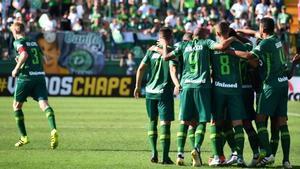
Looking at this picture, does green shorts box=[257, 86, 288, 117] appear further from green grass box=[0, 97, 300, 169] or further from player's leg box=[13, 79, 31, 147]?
player's leg box=[13, 79, 31, 147]

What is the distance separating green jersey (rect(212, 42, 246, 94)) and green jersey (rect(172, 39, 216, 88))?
0.16 m

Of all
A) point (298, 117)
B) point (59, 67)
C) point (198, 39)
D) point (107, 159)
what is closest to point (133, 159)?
point (107, 159)

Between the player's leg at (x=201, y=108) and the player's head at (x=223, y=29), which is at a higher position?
the player's head at (x=223, y=29)

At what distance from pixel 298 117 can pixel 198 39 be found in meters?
12.1

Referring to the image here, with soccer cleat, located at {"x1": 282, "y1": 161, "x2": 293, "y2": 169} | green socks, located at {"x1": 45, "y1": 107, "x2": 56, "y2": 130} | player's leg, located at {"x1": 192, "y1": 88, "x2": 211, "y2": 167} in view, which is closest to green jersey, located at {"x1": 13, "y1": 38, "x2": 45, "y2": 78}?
green socks, located at {"x1": 45, "y1": 107, "x2": 56, "y2": 130}

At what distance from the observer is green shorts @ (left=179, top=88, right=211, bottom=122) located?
1423 cm

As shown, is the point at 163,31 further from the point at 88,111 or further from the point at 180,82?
the point at 88,111

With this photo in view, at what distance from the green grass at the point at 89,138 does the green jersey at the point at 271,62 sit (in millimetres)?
1575

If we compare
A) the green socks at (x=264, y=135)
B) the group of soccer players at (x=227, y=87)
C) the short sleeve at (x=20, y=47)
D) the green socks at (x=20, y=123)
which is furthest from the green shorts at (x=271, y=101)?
the green socks at (x=20, y=123)

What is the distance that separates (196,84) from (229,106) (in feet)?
2.18

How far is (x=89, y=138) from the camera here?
63.5 feet

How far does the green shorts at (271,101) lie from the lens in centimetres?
1429

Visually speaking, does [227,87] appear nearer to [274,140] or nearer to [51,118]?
[274,140]

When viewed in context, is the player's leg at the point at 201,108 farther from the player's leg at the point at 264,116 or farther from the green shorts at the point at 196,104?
the player's leg at the point at 264,116
